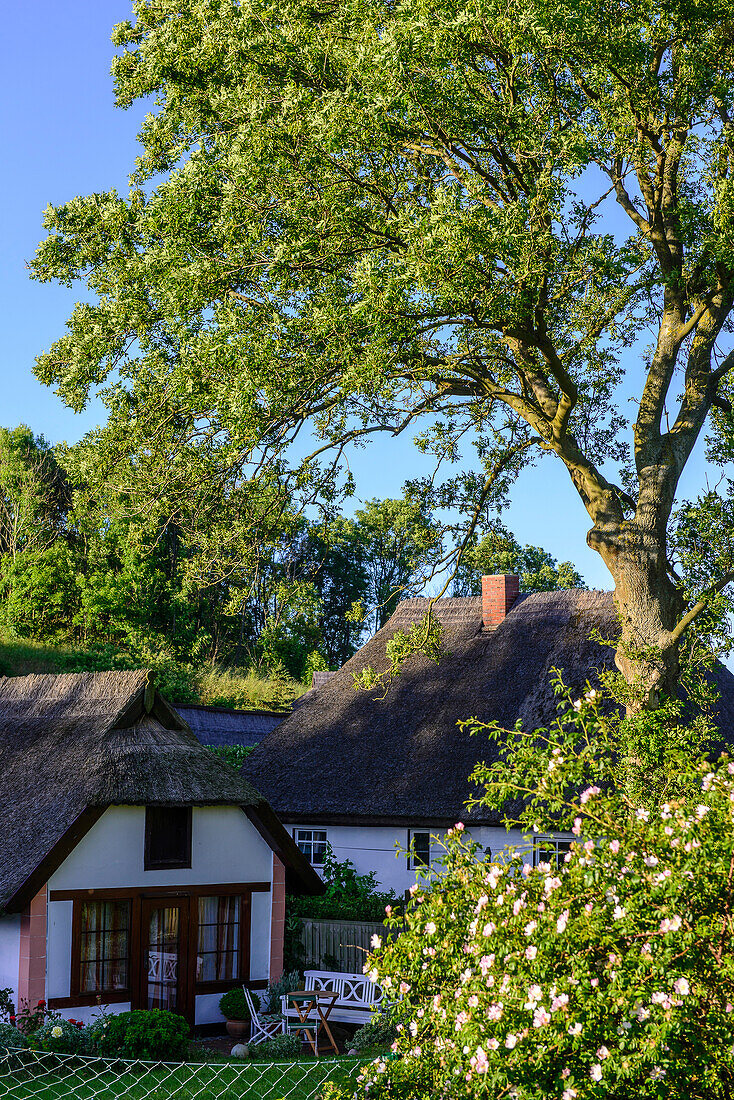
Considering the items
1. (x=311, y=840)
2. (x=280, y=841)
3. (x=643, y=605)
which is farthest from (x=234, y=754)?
(x=643, y=605)

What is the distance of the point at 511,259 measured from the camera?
37.5 ft

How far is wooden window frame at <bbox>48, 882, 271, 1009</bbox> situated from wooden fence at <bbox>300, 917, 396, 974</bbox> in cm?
144

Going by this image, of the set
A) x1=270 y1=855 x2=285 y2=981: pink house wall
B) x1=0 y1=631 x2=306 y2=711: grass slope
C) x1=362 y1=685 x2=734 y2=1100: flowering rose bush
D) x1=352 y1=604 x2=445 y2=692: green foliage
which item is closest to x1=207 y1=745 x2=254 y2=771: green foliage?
x1=270 y1=855 x2=285 y2=981: pink house wall

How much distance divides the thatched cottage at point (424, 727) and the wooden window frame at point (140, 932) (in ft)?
13.4

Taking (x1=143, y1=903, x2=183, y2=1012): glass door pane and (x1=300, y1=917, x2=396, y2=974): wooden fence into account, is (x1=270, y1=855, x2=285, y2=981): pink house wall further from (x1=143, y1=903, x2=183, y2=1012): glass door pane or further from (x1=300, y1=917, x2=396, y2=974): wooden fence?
(x1=143, y1=903, x2=183, y2=1012): glass door pane

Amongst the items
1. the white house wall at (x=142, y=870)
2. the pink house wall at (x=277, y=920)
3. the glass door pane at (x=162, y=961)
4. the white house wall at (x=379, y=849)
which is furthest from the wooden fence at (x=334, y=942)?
the glass door pane at (x=162, y=961)

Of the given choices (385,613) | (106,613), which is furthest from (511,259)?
(385,613)

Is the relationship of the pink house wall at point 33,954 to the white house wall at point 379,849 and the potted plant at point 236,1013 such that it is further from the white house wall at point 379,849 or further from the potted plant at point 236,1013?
the white house wall at point 379,849

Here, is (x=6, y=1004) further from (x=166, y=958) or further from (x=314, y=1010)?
(x=314, y=1010)

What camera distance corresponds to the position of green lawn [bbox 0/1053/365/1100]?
11.2 metres

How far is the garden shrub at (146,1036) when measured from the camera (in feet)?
42.8

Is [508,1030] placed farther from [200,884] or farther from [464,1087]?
[200,884]

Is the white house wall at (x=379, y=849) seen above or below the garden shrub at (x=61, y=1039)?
above

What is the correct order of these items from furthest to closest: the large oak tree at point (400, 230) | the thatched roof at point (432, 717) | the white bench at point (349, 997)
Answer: the thatched roof at point (432, 717) → the white bench at point (349, 997) → the large oak tree at point (400, 230)
